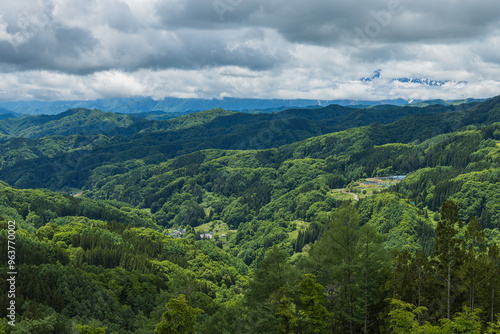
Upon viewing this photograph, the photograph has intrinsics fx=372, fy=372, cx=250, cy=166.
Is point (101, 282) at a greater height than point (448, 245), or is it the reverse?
point (448, 245)

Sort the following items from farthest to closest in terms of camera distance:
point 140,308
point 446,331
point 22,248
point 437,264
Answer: point 22,248 < point 140,308 < point 437,264 < point 446,331

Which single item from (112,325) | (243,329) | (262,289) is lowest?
(112,325)

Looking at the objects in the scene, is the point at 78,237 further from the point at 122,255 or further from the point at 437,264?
the point at 437,264

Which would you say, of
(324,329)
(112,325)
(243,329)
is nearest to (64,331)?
(112,325)

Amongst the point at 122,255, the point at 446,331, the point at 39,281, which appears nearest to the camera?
the point at 446,331

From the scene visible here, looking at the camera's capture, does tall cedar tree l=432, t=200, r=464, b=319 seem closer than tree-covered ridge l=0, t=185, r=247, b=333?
Yes

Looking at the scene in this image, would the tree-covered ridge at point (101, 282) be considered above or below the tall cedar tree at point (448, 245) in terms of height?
below

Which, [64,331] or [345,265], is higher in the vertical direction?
[345,265]

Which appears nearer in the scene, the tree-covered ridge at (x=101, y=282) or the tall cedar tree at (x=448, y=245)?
the tall cedar tree at (x=448, y=245)

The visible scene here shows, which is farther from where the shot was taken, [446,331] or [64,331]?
[64,331]

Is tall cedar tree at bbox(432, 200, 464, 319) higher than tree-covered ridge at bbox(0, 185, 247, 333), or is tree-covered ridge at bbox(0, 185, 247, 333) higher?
tall cedar tree at bbox(432, 200, 464, 319)

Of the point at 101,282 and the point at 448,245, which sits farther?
the point at 101,282
